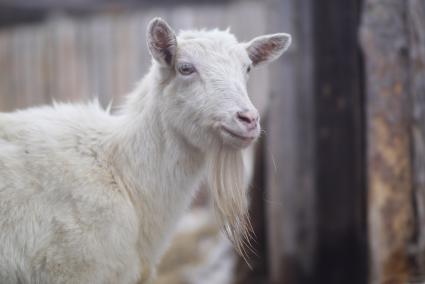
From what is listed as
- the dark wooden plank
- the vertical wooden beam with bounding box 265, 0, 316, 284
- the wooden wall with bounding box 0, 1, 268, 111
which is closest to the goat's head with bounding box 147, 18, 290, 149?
the vertical wooden beam with bounding box 265, 0, 316, 284

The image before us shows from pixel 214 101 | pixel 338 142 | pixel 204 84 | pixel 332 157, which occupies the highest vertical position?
pixel 204 84

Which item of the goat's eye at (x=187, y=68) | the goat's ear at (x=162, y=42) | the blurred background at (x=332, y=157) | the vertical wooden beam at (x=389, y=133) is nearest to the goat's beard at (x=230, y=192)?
the goat's eye at (x=187, y=68)

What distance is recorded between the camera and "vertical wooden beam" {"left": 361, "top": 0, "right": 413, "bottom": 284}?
20.6 ft

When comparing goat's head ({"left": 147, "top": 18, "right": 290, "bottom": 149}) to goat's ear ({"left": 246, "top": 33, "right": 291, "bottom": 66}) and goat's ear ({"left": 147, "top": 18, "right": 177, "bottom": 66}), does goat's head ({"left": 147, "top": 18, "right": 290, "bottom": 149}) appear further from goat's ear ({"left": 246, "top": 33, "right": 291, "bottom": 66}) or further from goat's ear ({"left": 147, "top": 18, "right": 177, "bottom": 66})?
goat's ear ({"left": 246, "top": 33, "right": 291, "bottom": 66})

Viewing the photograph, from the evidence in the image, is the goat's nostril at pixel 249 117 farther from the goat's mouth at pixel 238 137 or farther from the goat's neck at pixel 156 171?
the goat's neck at pixel 156 171

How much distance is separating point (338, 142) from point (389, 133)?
62.2 inches

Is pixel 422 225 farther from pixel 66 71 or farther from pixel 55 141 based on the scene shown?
pixel 66 71

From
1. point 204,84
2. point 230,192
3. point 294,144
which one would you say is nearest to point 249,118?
point 204,84

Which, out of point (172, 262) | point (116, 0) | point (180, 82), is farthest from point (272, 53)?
point (116, 0)

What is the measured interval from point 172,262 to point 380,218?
416cm

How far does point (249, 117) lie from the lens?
14.3ft

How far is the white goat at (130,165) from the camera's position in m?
4.33

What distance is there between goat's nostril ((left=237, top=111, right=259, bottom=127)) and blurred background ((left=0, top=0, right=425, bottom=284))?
225 cm

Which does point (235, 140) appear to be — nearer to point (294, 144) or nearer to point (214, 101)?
point (214, 101)
